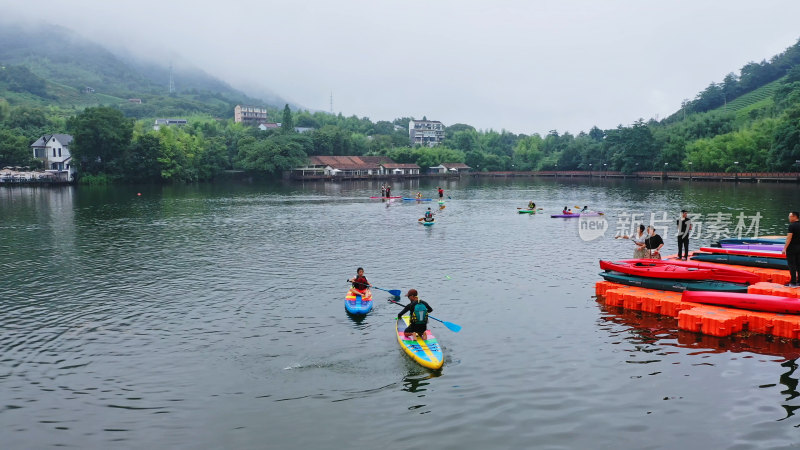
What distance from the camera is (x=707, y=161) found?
140375 millimetres

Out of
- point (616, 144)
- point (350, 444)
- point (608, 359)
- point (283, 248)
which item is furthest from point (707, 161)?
point (350, 444)

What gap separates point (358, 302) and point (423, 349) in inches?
262

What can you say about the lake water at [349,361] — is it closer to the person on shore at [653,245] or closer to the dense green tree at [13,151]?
the person on shore at [653,245]

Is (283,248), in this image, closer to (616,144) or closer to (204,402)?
(204,402)

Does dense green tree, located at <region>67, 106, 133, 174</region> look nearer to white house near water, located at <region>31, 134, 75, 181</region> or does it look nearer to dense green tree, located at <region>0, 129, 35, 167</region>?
white house near water, located at <region>31, 134, 75, 181</region>

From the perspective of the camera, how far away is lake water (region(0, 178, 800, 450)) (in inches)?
631

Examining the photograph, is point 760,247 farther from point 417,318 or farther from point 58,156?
point 58,156

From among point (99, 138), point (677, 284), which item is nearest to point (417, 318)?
point (677, 284)

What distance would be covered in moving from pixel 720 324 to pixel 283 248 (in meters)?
31.0

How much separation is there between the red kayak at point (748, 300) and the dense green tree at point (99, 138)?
135 m

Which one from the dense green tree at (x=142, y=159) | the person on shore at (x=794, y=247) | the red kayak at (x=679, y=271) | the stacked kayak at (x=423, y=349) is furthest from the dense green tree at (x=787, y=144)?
the dense green tree at (x=142, y=159)

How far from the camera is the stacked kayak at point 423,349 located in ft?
66.0

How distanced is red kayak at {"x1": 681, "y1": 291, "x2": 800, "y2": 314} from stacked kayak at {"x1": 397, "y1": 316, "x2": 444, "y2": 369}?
Answer: 11902 millimetres

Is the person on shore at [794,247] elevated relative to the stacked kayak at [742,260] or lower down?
elevated
